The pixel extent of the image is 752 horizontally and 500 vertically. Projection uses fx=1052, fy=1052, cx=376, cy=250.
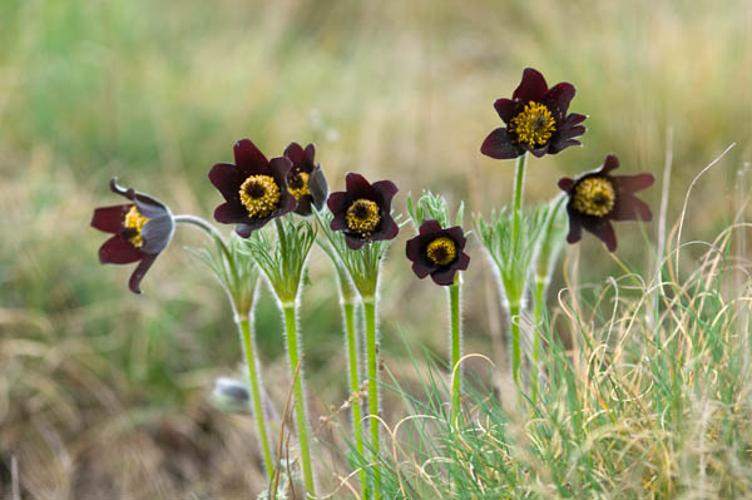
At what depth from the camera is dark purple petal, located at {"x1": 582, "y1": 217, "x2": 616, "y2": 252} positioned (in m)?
1.81

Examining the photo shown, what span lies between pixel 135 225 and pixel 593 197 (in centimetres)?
79

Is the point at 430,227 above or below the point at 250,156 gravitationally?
below

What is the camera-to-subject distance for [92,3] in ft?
15.7

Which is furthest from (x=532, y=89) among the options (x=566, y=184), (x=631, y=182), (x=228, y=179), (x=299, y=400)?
(x=299, y=400)

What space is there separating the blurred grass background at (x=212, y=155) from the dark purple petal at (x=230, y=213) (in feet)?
2.94

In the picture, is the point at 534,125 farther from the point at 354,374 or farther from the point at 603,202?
the point at 354,374

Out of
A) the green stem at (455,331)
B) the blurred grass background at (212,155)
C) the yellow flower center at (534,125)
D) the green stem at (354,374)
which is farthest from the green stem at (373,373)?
the blurred grass background at (212,155)

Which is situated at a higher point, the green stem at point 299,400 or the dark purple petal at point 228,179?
the dark purple petal at point 228,179

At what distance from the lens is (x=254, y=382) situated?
1.90 metres

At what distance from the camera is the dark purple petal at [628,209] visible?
6.02 feet

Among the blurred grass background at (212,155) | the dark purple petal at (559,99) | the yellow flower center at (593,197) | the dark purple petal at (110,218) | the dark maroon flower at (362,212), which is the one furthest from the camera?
the blurred grass background at (212,155)

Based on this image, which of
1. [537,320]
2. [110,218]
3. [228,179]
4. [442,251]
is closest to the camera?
[442,251]

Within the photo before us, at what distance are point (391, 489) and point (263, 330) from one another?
163 centimetres

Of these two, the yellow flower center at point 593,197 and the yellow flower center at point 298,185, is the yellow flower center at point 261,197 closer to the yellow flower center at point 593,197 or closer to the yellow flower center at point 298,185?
the yellow flower center at point 298,185
